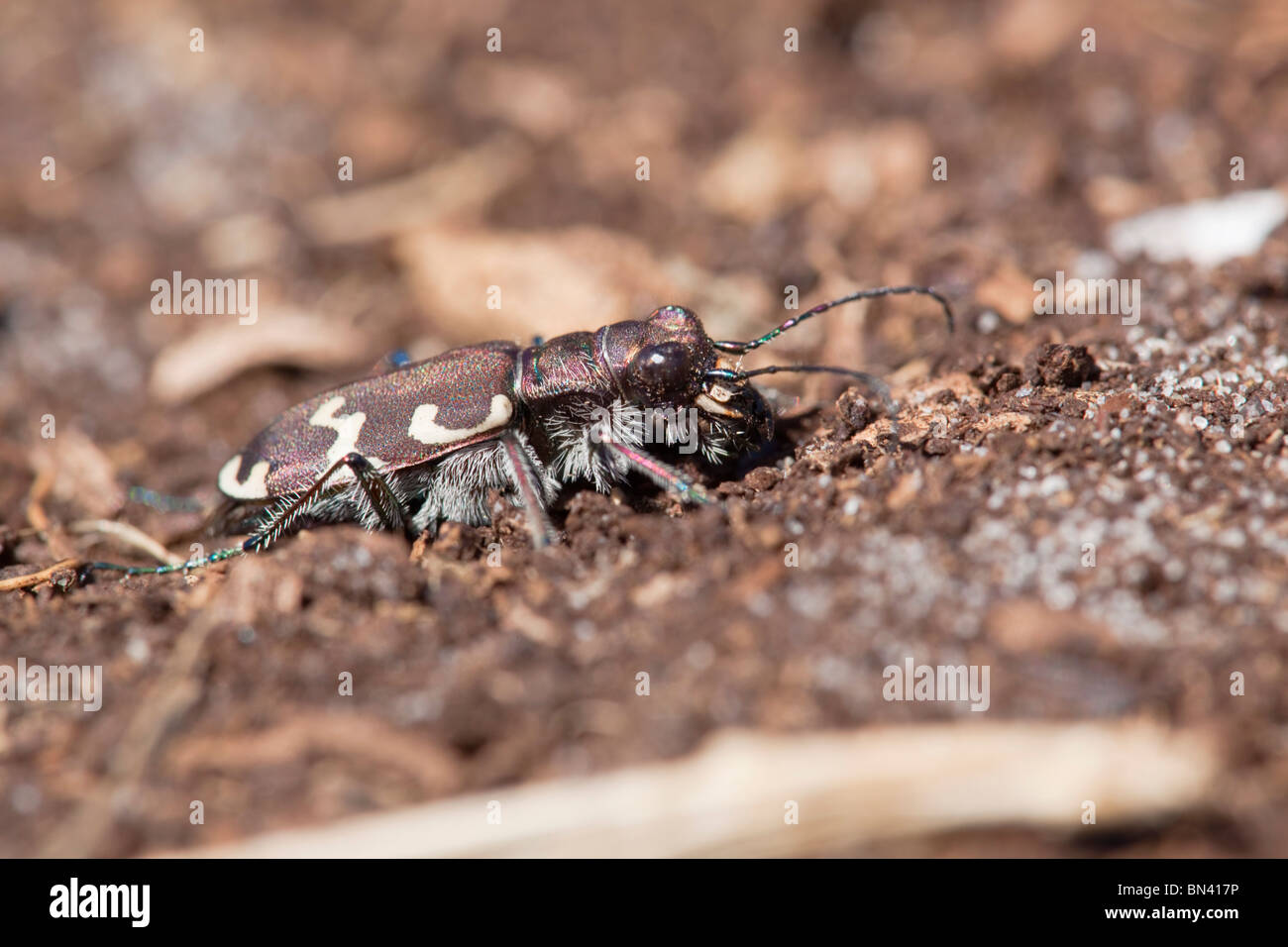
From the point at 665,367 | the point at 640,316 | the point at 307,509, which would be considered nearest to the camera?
the point at 665,367

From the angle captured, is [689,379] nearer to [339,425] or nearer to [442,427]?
[442,427]

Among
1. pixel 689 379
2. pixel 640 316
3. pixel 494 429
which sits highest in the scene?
pixel 640 316

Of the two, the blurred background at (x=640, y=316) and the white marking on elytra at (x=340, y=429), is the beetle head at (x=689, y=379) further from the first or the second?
the white marking on elytra at (x=340, y=429)

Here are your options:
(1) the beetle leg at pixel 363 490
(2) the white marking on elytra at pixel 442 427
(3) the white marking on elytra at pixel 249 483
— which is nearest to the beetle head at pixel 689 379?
(2) the white marking on elytra at pixel 442 427

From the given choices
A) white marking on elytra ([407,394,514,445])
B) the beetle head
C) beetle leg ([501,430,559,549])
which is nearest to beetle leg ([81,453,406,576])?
white marking on elytra ([407,394,514,445])

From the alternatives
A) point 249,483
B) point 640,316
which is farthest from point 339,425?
point 640,316

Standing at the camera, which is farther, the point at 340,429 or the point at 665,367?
the point at 340,429
